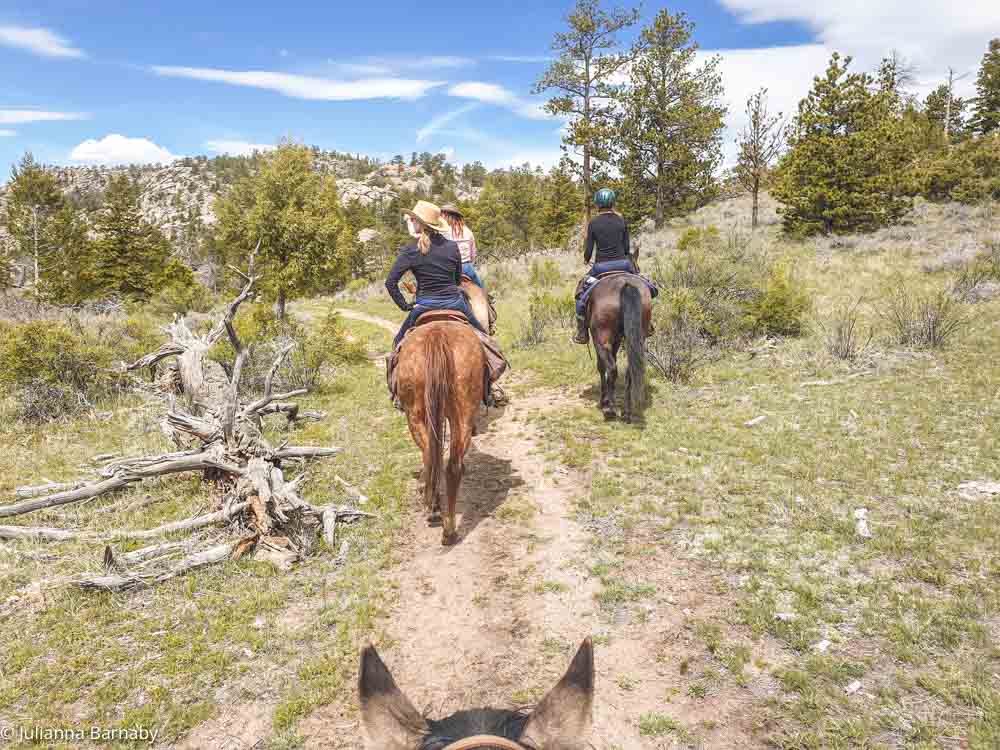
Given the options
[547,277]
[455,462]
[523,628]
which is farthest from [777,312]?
[547,277]

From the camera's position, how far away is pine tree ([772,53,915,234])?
19531 millimetres

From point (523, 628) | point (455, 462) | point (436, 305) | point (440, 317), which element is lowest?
point (523, 628)

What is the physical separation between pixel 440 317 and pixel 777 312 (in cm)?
837

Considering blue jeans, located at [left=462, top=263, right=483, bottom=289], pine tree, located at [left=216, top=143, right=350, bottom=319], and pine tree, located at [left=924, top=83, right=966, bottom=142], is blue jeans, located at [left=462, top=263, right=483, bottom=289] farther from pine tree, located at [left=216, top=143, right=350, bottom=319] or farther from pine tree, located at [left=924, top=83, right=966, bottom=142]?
pine tree, located at [left=924, top=83, right=966, bottom=142]

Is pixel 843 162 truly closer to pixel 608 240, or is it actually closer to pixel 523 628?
pixel 608 240

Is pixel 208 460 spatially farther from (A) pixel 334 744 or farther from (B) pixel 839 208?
(B) pixel 839 208

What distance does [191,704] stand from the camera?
321cm

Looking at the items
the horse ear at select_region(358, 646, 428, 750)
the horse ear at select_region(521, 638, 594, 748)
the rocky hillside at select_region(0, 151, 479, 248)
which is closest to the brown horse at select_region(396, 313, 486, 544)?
the horse ear at select_region(358, 646, 428, 750)

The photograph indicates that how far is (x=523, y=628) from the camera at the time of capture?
3814mm

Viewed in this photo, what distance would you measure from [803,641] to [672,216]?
1075 inches

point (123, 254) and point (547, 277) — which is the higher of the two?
point (123, 254)

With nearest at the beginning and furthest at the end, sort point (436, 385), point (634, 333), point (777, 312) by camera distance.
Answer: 1. point (436, 385)
2. point (634, 333)
3. point (777, 312)

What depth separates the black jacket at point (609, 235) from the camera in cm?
742

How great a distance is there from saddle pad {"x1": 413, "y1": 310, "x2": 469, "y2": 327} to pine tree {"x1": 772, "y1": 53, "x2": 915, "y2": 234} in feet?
70.0
